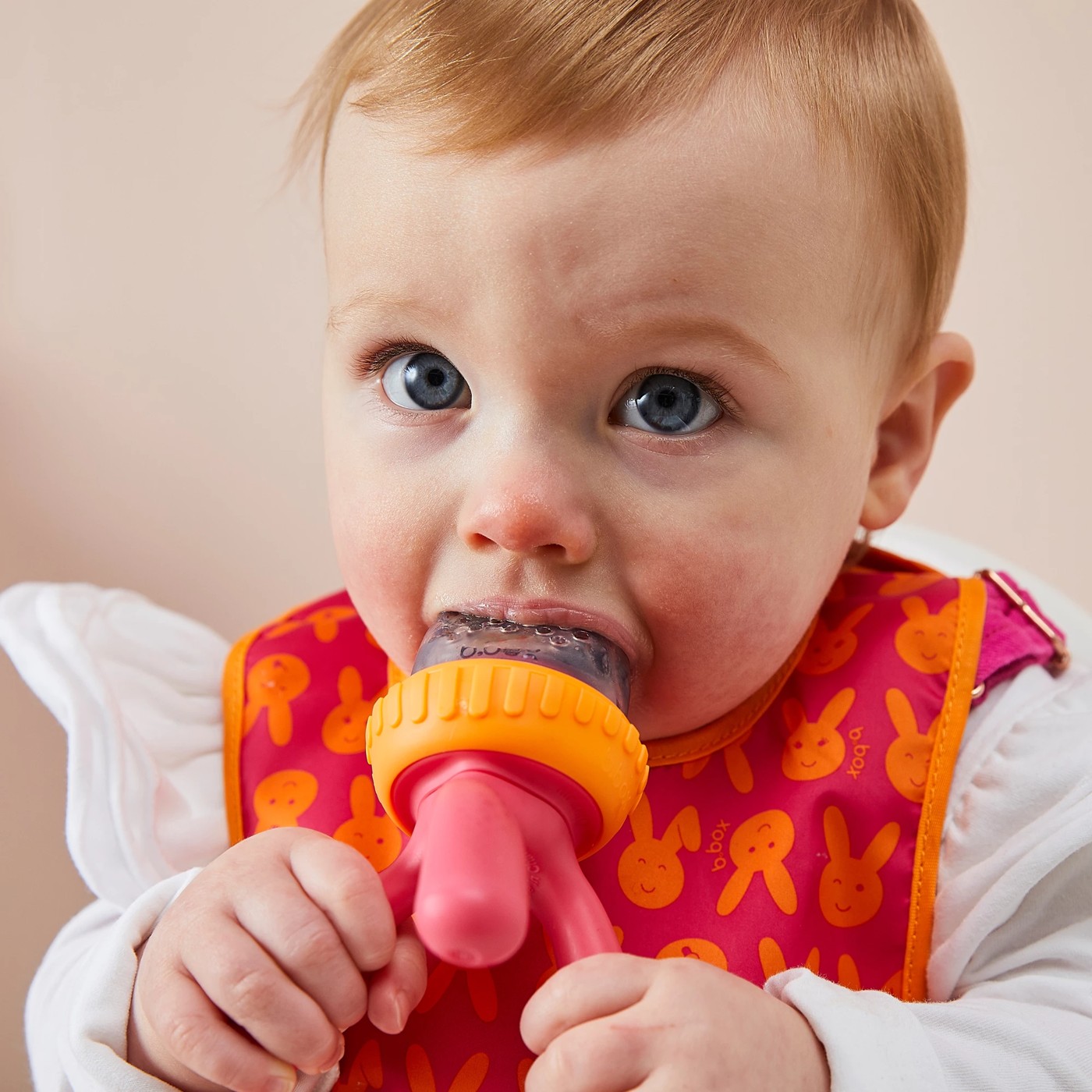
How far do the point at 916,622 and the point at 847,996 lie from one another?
0.33 meters

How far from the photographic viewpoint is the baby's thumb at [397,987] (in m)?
0.54

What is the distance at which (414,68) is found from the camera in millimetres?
673

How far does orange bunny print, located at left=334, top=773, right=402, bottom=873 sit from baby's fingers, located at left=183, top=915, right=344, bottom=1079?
0.22 m

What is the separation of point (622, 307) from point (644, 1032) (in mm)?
339

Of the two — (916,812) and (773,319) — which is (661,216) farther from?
(916,812)

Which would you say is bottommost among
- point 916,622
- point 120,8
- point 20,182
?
point 916,622

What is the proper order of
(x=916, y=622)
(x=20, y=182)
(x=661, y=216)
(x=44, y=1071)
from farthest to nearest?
(x=20, y=182) < (x=916, y=622) < (x=44, y=1071) < (x=661, y=216)

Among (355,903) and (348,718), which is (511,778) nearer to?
(355,903)

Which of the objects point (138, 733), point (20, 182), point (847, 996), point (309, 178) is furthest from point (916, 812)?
point (20, 182)

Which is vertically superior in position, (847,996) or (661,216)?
(661,216)

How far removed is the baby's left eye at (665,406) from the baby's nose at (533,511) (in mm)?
52

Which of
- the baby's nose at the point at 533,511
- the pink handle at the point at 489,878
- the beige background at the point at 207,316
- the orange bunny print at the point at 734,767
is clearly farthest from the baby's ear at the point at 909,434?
the beige background at the point at 207,316

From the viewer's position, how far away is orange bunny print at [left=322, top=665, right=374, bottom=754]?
845mm

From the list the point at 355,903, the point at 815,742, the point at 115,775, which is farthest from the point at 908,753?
the point at 115,775
